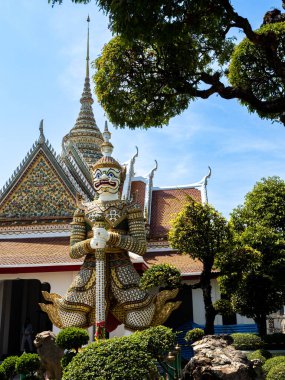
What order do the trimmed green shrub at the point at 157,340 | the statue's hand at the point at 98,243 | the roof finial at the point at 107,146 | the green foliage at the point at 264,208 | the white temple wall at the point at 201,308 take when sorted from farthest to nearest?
the white temple wall at the point at 201,308, the green foliage at the point at 264,208, the roof finial at the point at 107,146, the statue's hand at the point at 98,243, the trimmed green shrub at the point at 157,340

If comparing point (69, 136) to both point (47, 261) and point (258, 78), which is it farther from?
point (258, 78)

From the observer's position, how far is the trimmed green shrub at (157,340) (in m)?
4.59

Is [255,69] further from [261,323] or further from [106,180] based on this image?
[261,323]

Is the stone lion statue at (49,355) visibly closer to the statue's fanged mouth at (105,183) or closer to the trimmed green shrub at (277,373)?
the trimmed green shrub at (277,373)

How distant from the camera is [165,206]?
47.5 feet

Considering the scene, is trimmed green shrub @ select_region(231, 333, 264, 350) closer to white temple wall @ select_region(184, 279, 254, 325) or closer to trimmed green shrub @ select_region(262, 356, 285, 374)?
trimmed green shrub @ select_region(262, 356, 285, 374)

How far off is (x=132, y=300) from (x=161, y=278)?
615 millimetres

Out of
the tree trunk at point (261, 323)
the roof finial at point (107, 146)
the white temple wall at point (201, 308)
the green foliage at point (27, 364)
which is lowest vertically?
the green foliage at point (27, 364)

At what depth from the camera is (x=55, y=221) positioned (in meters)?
12.6

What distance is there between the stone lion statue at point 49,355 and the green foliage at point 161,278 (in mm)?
2048

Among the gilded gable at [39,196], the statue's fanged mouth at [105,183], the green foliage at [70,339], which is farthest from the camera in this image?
the gilded gable at [39,196]

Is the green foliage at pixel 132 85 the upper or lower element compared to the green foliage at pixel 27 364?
upper

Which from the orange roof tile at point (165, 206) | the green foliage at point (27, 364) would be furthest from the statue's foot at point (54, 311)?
the orange roof tile at point (165, 206)

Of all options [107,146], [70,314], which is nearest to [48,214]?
[107,146]
